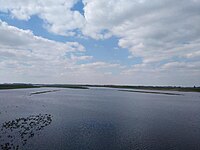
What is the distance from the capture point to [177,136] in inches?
974

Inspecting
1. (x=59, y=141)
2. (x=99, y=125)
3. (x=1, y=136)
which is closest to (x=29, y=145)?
(x=59, y=141)

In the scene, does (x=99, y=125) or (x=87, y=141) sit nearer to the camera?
(x=87, y=141)

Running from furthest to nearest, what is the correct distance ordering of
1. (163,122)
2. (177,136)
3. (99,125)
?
(163,122) < (99,125) < (177,136)

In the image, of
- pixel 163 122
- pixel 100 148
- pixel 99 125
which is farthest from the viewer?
pixel 163 122

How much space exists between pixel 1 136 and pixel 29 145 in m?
4.55

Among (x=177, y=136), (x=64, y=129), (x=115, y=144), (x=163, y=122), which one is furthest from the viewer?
(x=163, y=122)

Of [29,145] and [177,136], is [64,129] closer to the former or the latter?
[29,145]

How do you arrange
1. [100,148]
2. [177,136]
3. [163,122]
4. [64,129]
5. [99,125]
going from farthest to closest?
[163,122] < [99,125] < [64,129] < [177,136] < [100,148]

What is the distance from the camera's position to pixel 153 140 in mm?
22859

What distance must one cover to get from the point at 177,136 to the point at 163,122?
322 inches

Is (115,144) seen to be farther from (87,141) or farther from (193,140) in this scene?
(193,140)

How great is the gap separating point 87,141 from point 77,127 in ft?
20.8

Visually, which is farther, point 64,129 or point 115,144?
point 64,129

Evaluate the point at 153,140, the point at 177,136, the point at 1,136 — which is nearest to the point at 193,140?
the point at 177,136
